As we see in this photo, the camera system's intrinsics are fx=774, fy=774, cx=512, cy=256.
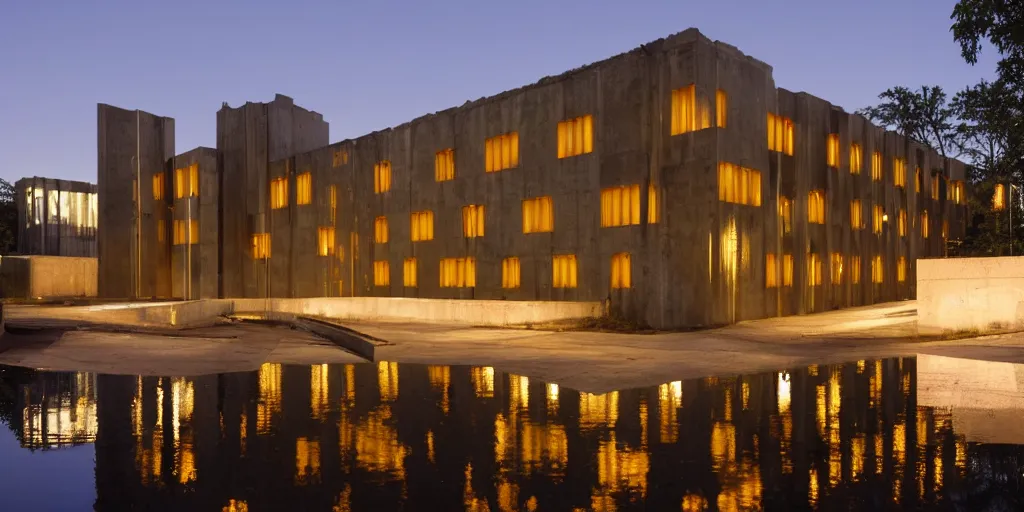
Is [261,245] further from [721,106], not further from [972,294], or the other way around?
[972,294]

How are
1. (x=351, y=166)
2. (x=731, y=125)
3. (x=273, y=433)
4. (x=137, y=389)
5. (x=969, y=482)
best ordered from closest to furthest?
(x=969, y=482) → (x=273, y=433) → (x=137, y=389) → (x=731, y=125) → (x=351, y=166)

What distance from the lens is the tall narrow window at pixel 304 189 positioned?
46.5 m

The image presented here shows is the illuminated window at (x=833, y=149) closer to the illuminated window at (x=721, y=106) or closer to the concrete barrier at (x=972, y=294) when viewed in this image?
the illuminated window at (x=721, y=106)

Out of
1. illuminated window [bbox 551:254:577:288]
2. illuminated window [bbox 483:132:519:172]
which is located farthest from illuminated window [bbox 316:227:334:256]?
illuminated window [bbox 551:254:577:288]

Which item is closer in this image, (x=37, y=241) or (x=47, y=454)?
(x=47, y=454)

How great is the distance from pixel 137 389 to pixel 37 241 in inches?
2568

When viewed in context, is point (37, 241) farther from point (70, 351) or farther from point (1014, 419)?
point (1014, 419)

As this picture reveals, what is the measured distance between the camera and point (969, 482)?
6363 mm

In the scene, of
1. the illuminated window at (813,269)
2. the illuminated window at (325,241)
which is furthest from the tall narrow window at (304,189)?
the illuminated window at (813,269)

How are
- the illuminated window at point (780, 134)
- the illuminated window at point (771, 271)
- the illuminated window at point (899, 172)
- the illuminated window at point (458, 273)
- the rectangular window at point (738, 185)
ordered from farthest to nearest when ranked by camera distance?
the illuminated window at point (899, 172) < the illuminated window at point (458, 273) < the illuminated window at point (780, 134) < the illuminated window at point (771, 271) < the rectangular window at point (738, 185)

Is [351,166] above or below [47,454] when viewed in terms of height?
above

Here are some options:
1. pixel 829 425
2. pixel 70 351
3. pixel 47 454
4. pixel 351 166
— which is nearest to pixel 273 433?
pixel 47 454

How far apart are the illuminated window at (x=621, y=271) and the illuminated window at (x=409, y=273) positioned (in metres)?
13.0

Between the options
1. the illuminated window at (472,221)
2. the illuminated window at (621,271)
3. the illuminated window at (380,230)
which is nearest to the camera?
the illuminated window at (621,271)
